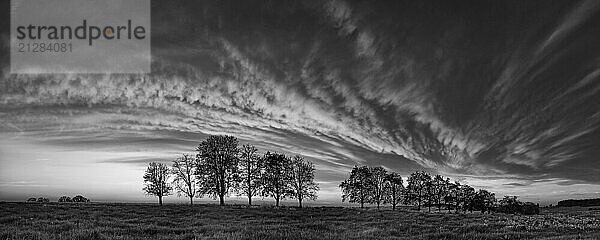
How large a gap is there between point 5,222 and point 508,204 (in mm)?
98126

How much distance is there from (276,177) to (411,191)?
45629 mm

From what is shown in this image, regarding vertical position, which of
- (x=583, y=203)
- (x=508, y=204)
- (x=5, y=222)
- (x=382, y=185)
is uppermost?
(x=5, y=222)

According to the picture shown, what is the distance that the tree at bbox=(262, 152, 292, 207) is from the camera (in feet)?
207

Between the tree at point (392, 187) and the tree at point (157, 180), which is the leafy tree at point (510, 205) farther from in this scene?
the tree at point (157, 180)

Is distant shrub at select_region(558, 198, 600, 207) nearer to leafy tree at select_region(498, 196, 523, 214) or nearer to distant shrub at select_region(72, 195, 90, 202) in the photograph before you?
leafy tree at select_region(498, 196, 523, 214)

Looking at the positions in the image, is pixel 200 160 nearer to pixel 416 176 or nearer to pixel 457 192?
pixel 416 176

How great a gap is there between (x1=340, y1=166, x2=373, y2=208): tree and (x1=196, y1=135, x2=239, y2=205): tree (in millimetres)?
35227

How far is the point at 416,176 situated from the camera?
316ft

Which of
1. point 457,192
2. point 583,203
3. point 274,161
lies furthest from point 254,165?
point 583,203

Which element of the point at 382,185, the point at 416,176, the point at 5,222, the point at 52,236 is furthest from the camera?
the point at 416,176

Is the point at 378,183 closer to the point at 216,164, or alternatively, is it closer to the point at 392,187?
the point at 392,187

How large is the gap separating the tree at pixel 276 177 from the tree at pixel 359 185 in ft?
80.0

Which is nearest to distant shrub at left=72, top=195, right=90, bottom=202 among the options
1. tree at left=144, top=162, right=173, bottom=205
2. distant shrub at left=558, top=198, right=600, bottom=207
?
tree at left=144, top=162, right=173, bottom=205

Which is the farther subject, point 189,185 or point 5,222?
point 189,185
